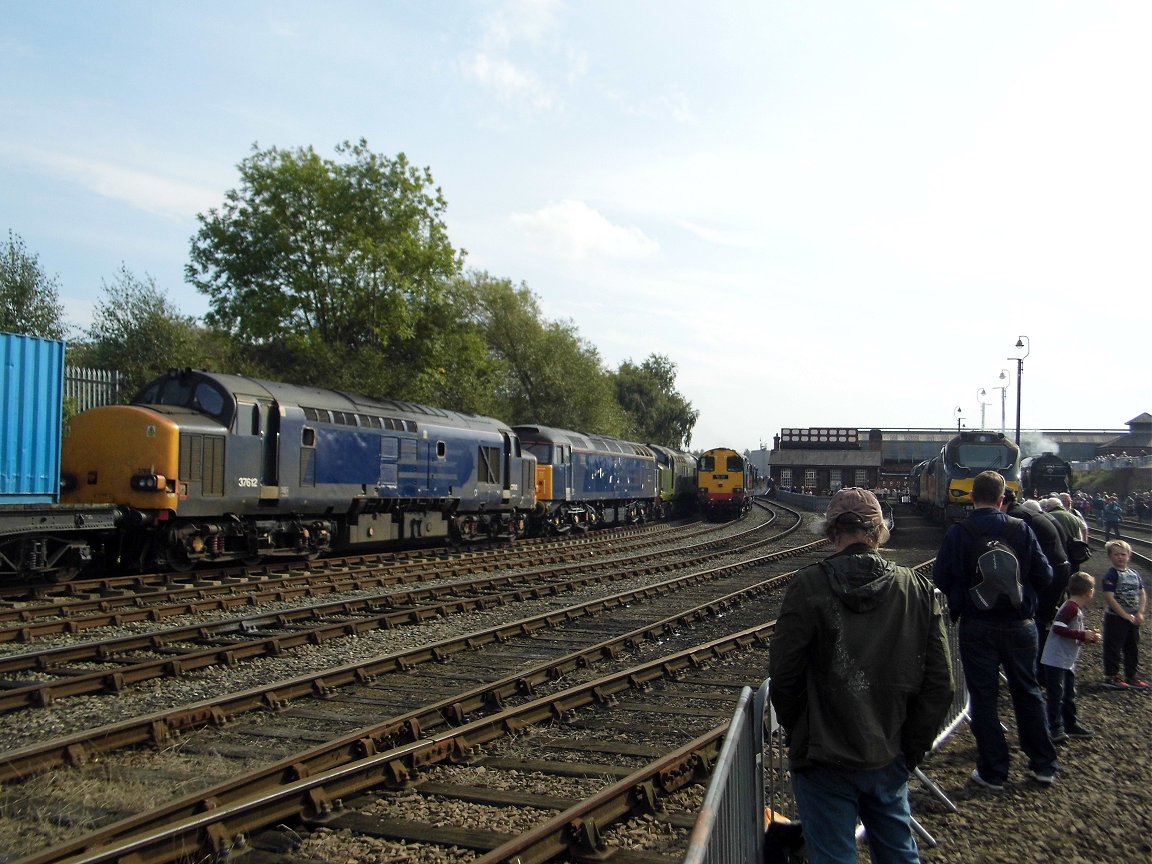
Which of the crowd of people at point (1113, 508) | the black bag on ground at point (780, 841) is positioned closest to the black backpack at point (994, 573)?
the black bag on ground at point (780, 841)

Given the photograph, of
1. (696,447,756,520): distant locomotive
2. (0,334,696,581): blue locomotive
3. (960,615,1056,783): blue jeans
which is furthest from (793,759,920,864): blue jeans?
(696,447,756,520): distant locomotive

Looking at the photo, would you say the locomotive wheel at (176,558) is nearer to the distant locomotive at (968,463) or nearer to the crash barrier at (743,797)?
the crash barrier at (743,797)

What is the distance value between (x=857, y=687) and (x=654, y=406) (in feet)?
262

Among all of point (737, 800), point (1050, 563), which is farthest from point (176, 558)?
point (737, 800)

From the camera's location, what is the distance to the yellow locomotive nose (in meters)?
14.5

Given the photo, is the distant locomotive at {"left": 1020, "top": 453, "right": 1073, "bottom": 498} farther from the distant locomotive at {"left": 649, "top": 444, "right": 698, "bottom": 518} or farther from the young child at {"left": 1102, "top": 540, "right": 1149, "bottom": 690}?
the young child at {"left": 1102, "top": 540, "right": 1149, "bottom": 690}

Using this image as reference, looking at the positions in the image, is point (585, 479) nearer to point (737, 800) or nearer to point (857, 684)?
point (737, 800)

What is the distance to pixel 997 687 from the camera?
6.04 meters

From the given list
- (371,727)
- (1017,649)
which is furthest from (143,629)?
(1017,649)

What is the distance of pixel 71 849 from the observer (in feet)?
15.5

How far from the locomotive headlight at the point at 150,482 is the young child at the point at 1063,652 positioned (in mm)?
12278

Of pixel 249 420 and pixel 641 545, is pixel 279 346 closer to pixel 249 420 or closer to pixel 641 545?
pixel 641 545

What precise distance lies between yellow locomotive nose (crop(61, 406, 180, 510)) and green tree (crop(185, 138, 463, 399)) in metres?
12.7

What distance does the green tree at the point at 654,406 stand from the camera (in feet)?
268
